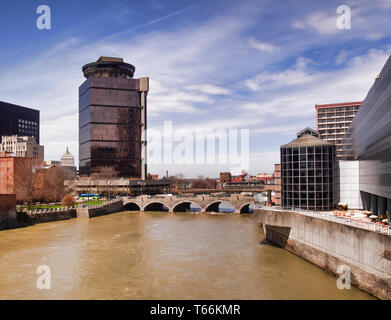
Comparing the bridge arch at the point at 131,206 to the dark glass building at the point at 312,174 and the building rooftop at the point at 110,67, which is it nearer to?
the dark glass building at the point at 312,174

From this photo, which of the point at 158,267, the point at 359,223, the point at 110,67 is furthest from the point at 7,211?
the point at 110,67

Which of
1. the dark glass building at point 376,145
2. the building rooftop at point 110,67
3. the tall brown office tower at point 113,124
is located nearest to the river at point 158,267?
the dark glass building at point 376,145

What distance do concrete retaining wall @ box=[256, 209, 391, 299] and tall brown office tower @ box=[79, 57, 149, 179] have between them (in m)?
119

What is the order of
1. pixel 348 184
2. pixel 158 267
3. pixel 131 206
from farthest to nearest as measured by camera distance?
1. pixel 131 206
2. pixel 348 184
3. pixel 158 267

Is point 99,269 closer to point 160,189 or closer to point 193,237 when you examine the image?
point 193,237

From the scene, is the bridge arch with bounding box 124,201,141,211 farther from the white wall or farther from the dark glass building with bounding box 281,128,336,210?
the white wall

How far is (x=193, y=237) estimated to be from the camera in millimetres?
56188

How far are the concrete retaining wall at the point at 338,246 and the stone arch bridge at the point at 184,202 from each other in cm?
4525

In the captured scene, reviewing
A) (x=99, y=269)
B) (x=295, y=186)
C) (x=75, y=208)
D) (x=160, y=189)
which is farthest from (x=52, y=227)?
(x=160, y=189)

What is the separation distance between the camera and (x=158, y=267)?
37.0 m

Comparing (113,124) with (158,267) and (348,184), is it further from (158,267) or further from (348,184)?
(158,267)

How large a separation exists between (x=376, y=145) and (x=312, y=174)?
931 cm

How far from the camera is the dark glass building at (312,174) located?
1816 inches

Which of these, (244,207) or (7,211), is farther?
(244,207)
